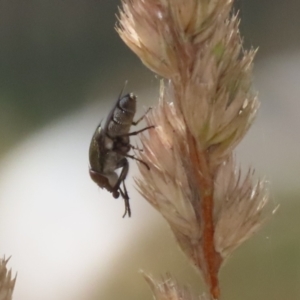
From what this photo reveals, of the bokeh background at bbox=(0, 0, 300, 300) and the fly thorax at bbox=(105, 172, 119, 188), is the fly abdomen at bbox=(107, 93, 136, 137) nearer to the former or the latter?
the fly thorax at bbox=(105, 172, 119, 188)

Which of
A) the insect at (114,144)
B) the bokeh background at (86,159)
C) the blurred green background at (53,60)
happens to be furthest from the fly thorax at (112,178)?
the blurred green background at (53,60)

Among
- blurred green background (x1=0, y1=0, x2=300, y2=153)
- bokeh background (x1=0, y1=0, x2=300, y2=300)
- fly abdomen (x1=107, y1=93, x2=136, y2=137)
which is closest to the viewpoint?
fly abdomen (x1=107, y1=93, x2=136, y2=137)

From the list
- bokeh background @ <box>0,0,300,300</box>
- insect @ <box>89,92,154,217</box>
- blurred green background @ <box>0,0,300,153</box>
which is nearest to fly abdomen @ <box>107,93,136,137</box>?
insect @ <box>89,92,154,217</box>

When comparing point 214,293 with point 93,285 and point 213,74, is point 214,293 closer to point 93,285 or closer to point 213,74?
point 213,74

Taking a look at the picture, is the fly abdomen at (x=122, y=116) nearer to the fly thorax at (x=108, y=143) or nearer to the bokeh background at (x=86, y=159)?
the fly thorax at (x=108, y=143)

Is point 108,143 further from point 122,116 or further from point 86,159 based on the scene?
point 86,159

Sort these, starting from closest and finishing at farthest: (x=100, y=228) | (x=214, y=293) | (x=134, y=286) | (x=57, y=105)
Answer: (x=214, y=293) → (x=134, y=286) → (x=100, y=228) → (x=57, y=105)

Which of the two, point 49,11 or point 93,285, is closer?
point 93,285

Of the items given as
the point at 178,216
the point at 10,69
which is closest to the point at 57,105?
the point at 10,69
